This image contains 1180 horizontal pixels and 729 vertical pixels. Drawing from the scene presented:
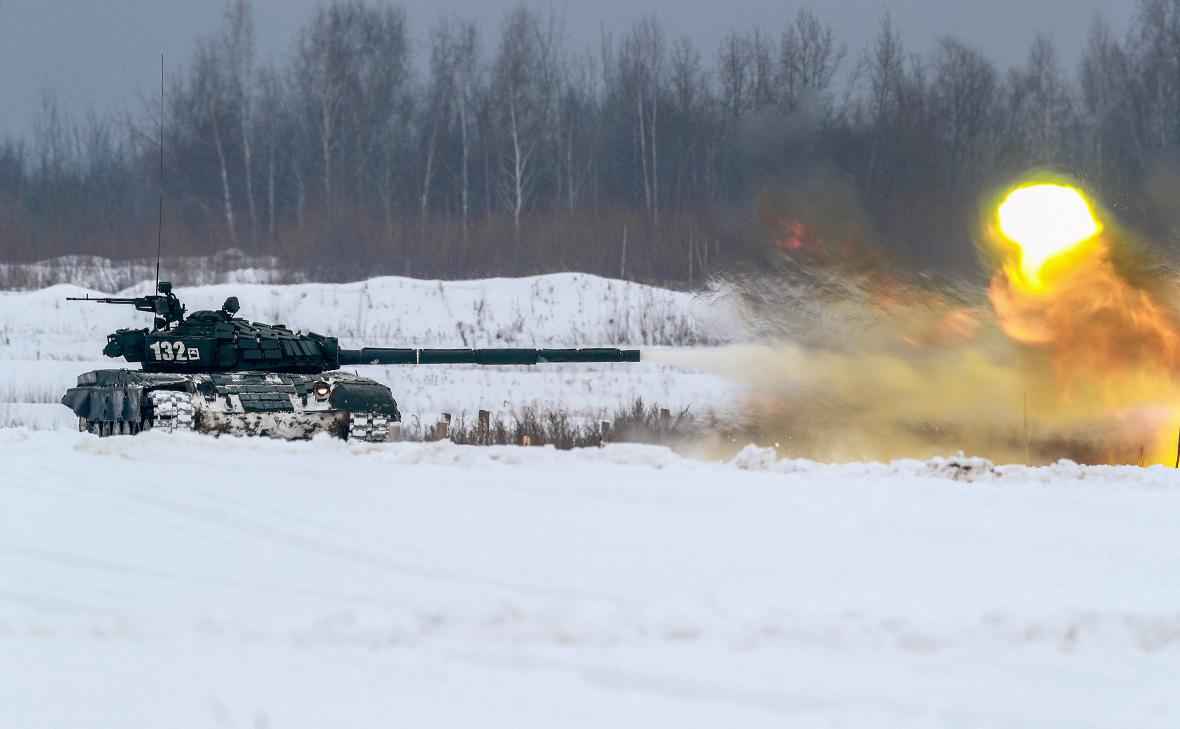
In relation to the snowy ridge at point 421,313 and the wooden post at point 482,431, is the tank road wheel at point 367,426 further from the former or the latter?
the snowy ridge at point 421,313

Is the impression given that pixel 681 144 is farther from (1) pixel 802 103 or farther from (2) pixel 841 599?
(2) pixel 841 599

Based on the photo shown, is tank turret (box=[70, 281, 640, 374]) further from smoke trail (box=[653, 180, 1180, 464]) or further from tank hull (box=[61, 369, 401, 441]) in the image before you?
smoke trail (box=[653, 180, 1180, 464])

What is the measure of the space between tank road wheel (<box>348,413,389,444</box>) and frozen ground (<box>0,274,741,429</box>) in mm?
9439

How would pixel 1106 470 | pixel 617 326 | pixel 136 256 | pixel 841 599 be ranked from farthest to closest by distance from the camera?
pixel 136 256
pixel 617 326
pixel 1106 470
pixel 841 599

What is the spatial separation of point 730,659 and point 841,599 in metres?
1.34

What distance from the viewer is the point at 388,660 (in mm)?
7215

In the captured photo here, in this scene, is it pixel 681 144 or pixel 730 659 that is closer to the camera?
pixel 730 659

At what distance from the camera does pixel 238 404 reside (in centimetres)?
1653

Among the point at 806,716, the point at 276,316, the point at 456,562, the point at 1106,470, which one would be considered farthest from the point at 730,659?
the point at 276,316

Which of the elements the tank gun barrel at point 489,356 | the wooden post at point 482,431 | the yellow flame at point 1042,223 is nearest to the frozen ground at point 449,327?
the wooden post at point 482,431

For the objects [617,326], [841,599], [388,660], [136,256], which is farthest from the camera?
[136,256]

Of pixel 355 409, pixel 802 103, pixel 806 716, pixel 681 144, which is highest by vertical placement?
pixel 681 144

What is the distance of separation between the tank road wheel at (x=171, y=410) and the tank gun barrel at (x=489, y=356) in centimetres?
262

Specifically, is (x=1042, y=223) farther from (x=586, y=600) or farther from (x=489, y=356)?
(x=586, y=600)
